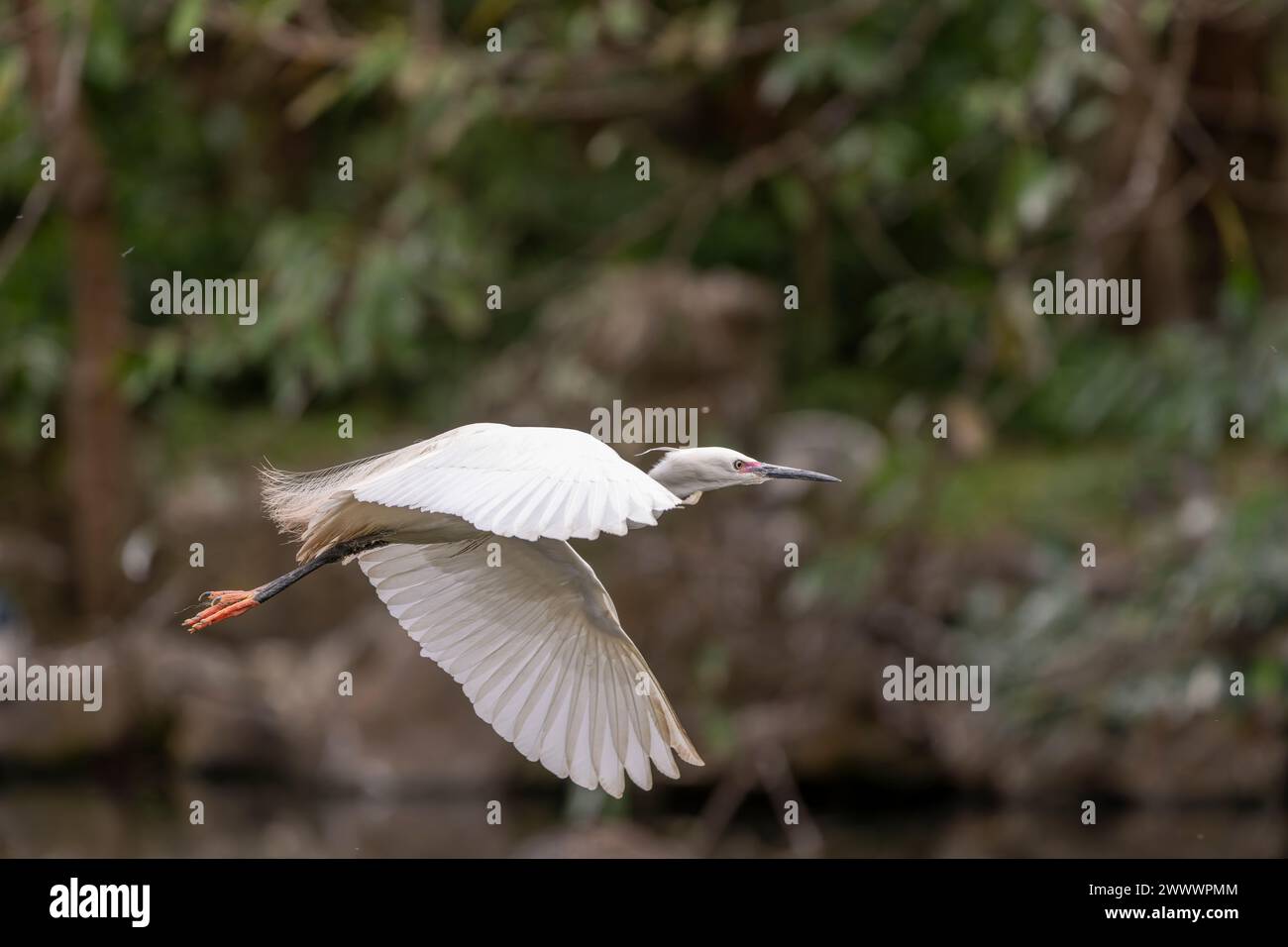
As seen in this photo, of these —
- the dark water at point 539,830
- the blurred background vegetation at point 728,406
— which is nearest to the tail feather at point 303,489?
the blurred background vegetation at point 728,406

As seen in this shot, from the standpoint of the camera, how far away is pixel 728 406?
25.2ft

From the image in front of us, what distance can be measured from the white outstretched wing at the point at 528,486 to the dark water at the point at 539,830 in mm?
3772

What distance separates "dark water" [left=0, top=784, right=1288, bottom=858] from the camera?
6.45 metres

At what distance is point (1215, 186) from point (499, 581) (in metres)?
4.40

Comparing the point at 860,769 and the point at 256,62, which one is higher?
the point at 256,62

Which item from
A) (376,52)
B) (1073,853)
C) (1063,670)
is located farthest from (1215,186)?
(376,52)

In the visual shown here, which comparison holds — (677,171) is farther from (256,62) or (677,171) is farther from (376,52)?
(376,52)

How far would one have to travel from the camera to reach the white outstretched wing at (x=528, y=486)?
84.9 inches

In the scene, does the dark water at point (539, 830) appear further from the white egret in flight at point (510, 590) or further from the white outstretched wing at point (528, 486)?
the white outstretched wing at point (528, 486)

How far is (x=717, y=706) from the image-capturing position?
24.0ft

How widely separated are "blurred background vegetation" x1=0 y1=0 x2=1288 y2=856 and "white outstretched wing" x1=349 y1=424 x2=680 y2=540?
10.2 ft

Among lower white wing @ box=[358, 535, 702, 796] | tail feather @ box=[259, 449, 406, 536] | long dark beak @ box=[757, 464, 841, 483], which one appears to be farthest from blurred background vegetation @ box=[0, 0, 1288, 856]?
long dark beak @ box=[757, 464, 841, 483]

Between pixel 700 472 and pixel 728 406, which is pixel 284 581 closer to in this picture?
pixel 700 472

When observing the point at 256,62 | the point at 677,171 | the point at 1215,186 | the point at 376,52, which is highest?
the point at 256,62
